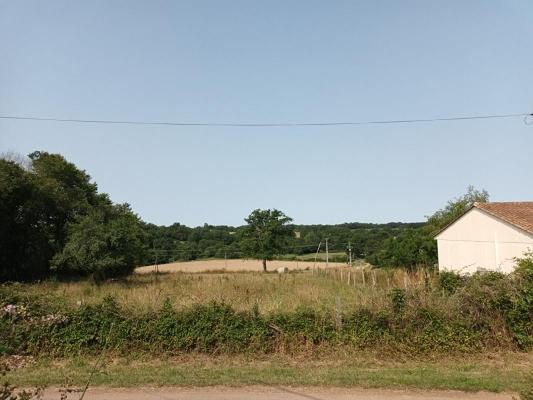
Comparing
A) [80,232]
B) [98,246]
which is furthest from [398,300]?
[80,232]

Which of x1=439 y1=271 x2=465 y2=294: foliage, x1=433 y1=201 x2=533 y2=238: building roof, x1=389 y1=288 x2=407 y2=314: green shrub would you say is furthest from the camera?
x1=433 y1=201 x2=533 y2=238: building roof

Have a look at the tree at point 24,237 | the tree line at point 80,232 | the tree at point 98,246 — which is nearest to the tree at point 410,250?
the tree line at point 80,232

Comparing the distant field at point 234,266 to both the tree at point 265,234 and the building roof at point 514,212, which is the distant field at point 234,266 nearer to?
the tree at point 265,234

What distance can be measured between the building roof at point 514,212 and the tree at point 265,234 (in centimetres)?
2869

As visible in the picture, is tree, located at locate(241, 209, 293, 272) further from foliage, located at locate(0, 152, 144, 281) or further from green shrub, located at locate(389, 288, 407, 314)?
green shrub, located at locate(389, 288, 407, 314)

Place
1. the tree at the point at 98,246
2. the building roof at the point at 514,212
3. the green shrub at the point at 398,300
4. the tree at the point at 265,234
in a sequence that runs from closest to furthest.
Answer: the green shrub at the point at 398,300 → the building roof at the point at 514,212 → the tree at the point at 98,246 → the tree at the point at 265,234

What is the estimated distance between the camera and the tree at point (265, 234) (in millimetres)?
56719

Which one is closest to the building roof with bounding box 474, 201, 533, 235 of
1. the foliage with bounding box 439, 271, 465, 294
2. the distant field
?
the foliage with bounding box 439, 271, 465, 294

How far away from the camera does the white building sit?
92.8 feet

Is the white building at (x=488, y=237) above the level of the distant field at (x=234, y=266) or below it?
above

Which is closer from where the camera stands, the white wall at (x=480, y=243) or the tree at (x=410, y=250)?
the white wall at (x=480, y=243)

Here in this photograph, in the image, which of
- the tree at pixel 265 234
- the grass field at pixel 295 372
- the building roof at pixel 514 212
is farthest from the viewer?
the tree at pixel 265 234

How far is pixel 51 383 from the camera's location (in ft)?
27.8

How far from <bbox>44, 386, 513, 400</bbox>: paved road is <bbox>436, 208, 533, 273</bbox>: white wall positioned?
21.4m
